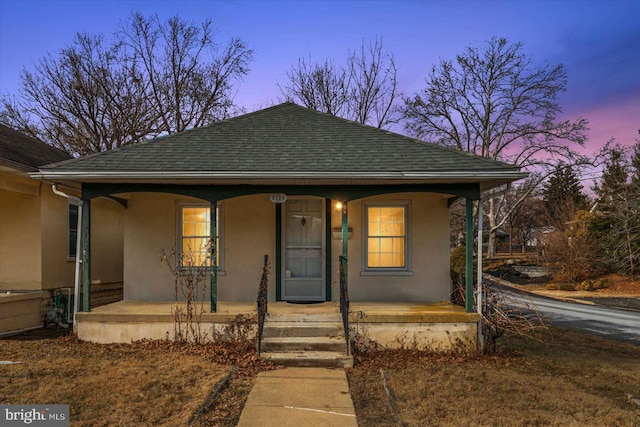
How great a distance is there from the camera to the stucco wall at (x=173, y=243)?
28.9 ft

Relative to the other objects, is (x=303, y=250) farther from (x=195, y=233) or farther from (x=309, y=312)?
(x=195, y=233)

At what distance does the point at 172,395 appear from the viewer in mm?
4680

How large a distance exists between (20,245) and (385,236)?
26.5 ft

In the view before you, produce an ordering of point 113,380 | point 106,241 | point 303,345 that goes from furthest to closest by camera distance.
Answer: point 106,241
point 303,345
point 113,380

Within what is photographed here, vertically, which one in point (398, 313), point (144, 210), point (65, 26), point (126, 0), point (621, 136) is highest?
point (126, 0)

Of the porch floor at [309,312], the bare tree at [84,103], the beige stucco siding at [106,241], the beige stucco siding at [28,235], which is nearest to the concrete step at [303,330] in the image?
the porch floor at [309,312]

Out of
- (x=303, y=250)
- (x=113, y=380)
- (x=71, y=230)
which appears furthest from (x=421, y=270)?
(x=71, y=230)

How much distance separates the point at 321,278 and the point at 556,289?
1659cm

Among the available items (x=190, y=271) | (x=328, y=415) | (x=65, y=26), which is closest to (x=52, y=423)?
(x=328, y=415)

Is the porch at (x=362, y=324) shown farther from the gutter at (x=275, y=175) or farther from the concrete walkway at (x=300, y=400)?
the gutter at (x=275, y=175)

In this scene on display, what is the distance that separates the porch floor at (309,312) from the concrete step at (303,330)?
18.8 inches

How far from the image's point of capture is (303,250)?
8891 millimetres

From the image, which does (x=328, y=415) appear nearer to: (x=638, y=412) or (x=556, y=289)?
(x=638, y=412)

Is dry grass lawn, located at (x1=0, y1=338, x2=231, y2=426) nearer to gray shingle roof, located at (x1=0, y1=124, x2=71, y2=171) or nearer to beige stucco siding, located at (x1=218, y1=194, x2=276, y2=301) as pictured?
beige stucco siding, located at (x1=218, y1=194, x2=276, y2=301)
